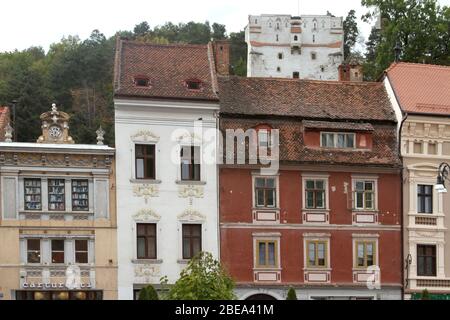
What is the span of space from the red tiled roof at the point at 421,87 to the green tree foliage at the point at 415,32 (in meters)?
12.1

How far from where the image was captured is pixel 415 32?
56.2 metres

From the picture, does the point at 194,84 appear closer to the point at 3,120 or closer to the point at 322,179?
the point at 322,179

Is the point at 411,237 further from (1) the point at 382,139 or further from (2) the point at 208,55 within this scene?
(2) the point at 208,55

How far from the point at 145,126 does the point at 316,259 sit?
8864mm

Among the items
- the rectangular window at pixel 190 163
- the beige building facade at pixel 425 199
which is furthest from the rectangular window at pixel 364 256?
the rectangular window at pixel 190 163

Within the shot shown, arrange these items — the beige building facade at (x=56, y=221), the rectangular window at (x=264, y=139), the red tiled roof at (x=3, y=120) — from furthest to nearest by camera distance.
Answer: the red tiled roof at (x=3, y=120) < the rectangular window at (x=264, y=139) < the beige building facade at (x=56, y=221)

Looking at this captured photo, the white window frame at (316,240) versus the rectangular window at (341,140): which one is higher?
the rectangular window at (341,140)

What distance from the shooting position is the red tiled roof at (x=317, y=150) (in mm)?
39250

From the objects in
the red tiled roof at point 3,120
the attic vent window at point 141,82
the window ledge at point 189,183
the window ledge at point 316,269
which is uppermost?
the attic vent window at point 141,82

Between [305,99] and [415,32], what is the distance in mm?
17018

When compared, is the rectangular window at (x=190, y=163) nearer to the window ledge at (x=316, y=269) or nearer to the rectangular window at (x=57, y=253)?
the rectangular window at (x=57, y=253)

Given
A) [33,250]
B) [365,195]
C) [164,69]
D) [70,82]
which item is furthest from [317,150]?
[70,82]
